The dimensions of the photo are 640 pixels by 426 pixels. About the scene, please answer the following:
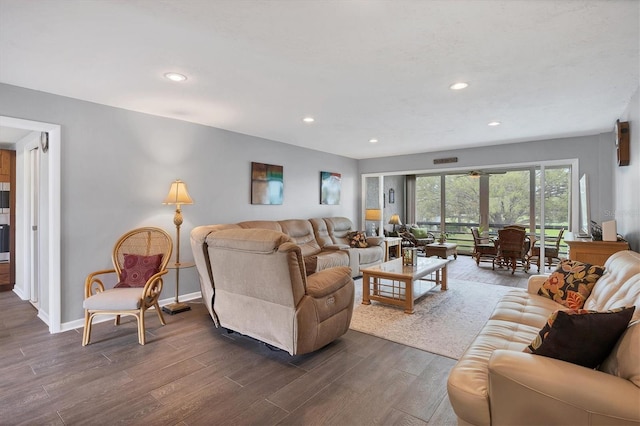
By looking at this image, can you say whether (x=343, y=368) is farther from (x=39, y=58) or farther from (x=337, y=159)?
(x=337, y=159)

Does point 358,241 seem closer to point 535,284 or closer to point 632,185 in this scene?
point 535,284

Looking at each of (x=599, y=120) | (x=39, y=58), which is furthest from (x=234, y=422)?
(x=599, y=120)

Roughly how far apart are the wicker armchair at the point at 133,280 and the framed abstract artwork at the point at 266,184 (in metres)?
1.87

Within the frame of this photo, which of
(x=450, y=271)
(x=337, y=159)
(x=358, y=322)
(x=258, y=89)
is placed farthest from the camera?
(x=337, y=159)


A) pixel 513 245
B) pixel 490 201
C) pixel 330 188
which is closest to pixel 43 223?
pixel 330 188

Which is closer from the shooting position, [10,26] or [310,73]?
[10,26]

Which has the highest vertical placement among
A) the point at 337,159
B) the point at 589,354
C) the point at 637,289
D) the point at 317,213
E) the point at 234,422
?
the point at 337,159

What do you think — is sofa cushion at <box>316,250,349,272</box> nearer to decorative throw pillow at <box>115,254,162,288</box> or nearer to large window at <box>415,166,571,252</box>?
decorative throw pillow at <box>115,254,162,288</box>

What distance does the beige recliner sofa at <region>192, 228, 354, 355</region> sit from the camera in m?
2.43

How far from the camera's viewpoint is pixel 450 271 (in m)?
6.41

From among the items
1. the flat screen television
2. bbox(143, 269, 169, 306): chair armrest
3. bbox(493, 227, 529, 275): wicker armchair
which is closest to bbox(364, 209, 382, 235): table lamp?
bbox(493, 227, 529, 275): wicker armchair

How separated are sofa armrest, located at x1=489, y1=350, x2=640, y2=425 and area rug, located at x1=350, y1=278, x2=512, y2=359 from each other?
1.44 m

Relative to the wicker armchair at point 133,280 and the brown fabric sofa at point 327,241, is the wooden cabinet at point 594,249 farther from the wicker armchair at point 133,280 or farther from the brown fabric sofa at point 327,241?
the wicker armchair at point 133,280

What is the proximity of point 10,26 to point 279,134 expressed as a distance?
339cm
